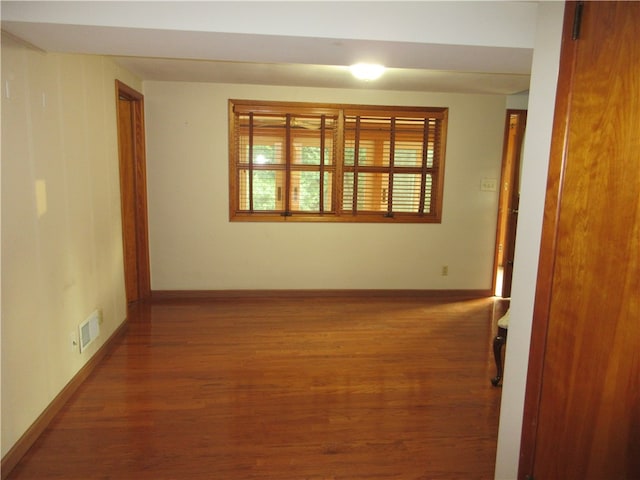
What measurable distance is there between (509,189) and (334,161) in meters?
2.10

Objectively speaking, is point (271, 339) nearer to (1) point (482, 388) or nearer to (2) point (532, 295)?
(1) point (482, 388)

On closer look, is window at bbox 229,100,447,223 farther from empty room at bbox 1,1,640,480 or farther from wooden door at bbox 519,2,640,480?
wooden door at bbox 519,2,640,480

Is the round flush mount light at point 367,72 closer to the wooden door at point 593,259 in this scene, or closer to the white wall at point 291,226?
the white wall at point 291,226

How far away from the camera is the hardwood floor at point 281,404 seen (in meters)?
2.09

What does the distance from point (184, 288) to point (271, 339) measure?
155 cm

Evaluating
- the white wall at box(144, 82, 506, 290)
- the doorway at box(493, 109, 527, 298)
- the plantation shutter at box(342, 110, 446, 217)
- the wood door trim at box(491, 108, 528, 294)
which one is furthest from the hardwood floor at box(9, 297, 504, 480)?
the plantation shutter at box(342, 110, 446, 217)

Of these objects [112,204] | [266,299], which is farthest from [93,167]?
[266,299]

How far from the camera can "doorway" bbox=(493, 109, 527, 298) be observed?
475 cm

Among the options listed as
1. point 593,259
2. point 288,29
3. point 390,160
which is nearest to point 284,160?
point 390,160

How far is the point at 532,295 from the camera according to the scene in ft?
5.00

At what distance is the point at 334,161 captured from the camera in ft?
15.3

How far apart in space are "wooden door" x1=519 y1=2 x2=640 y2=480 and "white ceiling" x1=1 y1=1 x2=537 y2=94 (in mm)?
658

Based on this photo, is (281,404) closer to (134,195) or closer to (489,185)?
(134,195)

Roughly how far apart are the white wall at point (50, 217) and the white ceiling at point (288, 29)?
35 centimetres
